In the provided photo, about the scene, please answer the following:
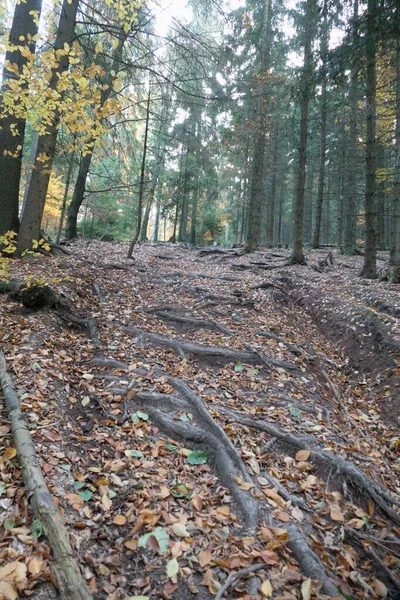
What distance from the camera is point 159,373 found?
14.7ft

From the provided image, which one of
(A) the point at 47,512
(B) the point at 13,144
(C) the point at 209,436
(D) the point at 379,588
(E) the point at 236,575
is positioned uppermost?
(B) the point at 13,144

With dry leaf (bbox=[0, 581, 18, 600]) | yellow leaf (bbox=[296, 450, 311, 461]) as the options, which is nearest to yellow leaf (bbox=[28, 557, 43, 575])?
dry leaf (bbox=[0, 581, 18, 600])

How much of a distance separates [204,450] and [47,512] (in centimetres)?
157

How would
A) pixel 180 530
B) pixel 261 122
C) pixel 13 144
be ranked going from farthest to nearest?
pixel 261 122 → pixel 13 144 → pixel 180 530

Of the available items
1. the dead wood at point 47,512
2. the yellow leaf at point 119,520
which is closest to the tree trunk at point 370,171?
the yellow leaf at point 119,520

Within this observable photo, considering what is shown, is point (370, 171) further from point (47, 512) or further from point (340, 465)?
point (47, 512)

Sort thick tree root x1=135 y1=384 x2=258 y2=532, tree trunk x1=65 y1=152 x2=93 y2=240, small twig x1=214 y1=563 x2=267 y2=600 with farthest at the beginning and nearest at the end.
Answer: tree trunk x1=65 y1=152 x2=93 y2=240 → thick tree root x1=135 y1=384 x2=258 y2=532 → small twig x1=214 y1=563 x2=267 y2=600

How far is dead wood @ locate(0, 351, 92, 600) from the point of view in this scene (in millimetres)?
1877

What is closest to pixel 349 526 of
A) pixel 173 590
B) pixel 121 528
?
pixel 173 590

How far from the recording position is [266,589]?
7.02ft

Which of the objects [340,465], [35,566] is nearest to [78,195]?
[340,465]

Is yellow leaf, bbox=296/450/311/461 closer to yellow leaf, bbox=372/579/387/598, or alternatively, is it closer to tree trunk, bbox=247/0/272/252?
yellow leaf, bbox=372/579/387/598

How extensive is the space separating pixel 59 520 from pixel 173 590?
2.78 ft

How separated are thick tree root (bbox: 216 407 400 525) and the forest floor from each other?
1 cm
